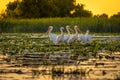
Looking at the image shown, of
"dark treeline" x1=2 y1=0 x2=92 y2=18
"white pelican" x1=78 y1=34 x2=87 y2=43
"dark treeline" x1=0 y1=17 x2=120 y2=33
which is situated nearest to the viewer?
"white pelican" x1=78 y1=34 x2=87 y2=43

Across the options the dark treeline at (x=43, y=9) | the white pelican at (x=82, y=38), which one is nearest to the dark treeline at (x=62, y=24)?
the white pelican at (x=82, y=38)

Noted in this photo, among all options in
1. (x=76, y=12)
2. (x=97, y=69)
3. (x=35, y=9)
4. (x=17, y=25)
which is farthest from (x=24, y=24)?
(x=97, y=69)

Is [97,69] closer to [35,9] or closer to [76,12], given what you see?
[35,9]

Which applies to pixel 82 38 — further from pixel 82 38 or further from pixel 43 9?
pixel 43 9

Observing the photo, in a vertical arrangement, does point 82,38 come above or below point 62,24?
below

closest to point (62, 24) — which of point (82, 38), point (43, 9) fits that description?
point (82, 38)

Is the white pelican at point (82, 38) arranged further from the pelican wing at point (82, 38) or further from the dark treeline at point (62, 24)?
the dark treeline at point (62, 24)

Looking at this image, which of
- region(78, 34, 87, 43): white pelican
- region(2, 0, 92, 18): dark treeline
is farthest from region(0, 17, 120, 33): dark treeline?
region(2, 0, 92, 18): dark treeline

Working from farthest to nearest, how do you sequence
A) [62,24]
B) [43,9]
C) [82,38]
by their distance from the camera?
1. [43,9]
2. [62,24]
3. [82,38]

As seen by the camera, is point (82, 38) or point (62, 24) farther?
point (62, 24)

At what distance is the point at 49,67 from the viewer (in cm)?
1008

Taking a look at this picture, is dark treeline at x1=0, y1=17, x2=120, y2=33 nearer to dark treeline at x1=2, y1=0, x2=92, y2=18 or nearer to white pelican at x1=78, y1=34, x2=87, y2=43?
white pelican at x1=78, y1=34, x2=87, y2=43

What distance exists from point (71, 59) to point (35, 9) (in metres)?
43.7

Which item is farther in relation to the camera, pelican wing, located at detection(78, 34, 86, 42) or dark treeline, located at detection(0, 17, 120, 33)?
dark treeline, located at detection(0, 17, 120, 33)
